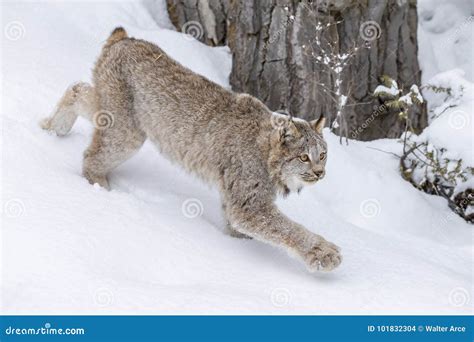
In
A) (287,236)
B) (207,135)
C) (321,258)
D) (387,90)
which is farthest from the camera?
(387,90)

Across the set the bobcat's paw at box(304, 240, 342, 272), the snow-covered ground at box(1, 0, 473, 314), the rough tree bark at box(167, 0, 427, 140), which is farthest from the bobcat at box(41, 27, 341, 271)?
the rough tree bark at box(167, 0, 427, 140)

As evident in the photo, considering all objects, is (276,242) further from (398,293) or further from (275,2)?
(275,2)

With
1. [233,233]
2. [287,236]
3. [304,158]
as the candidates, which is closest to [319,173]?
[304,158]

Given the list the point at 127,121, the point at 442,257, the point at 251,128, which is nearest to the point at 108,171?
the point at 127,121

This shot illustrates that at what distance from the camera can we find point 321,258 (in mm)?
4289

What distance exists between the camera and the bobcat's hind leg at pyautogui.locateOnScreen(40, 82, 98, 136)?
17.1 ft

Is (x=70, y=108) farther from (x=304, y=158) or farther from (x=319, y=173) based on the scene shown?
(x=319, y=173)

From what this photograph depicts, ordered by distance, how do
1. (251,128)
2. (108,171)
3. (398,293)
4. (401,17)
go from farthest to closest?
(401,17)
(108,171)
(251,128)
(398,293)

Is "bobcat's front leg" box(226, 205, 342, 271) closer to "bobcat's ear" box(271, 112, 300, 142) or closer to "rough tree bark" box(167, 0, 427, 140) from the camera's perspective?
"bobcat's ear" box(271, 112, 300, 142)

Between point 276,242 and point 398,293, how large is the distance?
2.77 feet

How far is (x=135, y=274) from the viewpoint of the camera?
3.88m

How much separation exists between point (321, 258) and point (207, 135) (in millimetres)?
1217

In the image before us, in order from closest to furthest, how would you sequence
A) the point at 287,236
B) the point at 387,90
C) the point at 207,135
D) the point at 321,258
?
the point at 321,258, the point at 287,236, the point at 207,135, the point at 387,90

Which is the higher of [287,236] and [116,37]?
[116,37]
